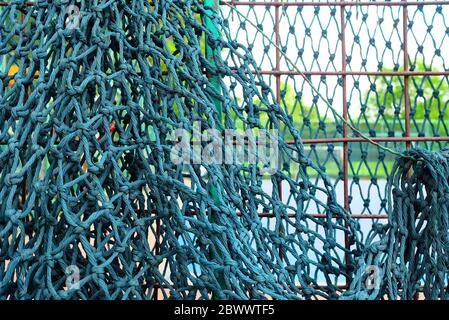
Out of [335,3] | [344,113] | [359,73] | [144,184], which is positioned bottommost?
[144,184]

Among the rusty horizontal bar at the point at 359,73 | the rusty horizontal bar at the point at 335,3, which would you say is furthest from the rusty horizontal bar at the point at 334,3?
the rusty horizontal bar at the point at 359,73

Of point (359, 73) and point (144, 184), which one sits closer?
point (144, 184)

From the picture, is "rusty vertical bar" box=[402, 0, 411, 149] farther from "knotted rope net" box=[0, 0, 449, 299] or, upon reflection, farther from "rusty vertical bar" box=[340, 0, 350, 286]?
"knotted rope net" box=[0, 0, 449, 299]

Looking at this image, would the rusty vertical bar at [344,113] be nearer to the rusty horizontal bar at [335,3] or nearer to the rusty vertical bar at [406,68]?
the rusty horizontal bar at [335,3]

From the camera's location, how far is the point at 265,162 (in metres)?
1.52

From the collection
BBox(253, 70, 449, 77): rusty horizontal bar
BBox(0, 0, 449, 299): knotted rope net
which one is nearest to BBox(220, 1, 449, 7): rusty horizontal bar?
BBox(253, 70, 449, 77): rusty horizontal bar

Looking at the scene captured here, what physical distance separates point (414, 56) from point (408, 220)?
641mm

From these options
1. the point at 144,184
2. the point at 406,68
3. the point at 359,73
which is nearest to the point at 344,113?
the point at 359,73

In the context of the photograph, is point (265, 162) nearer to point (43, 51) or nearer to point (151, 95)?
point (151, 95)

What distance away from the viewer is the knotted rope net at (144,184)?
4.15 ft

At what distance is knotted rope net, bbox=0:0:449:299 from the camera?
1264mm

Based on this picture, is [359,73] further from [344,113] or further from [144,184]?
[144,184]

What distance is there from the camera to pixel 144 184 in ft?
4.46

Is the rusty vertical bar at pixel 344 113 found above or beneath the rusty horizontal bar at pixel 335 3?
beneath
